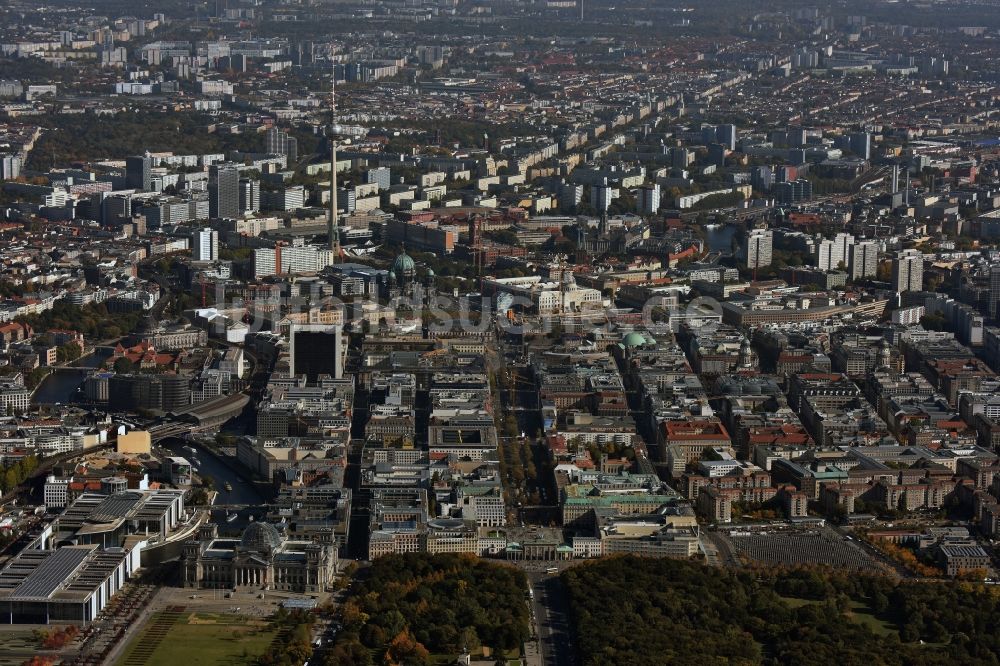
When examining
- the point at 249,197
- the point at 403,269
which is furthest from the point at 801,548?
the point at 249,197

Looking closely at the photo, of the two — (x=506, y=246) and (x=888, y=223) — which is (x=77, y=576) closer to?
(x=506, y=246)

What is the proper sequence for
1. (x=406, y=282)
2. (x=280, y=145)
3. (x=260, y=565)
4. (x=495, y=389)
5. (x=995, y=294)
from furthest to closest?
(x=280, y=145), (x=406, y=282), (x=995, y=294), (x=495, y=389), (x=260, y=565)

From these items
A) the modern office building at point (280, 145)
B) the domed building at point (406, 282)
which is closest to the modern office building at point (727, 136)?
the modern office building at point (280, 145)

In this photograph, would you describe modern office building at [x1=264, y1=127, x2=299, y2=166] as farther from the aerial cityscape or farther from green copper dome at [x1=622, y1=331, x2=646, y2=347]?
green copper dome at [x1=622, y1=331, x2=646, y2=347]

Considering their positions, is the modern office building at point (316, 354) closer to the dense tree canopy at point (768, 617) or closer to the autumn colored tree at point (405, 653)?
the dense tree canopy at point (768, 617)

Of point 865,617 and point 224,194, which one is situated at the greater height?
point 224,194

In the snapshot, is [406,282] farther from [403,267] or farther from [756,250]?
[756,250]
